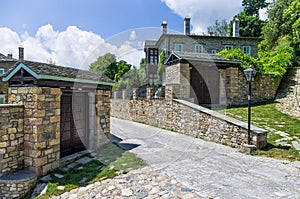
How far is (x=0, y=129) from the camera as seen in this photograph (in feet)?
15.9

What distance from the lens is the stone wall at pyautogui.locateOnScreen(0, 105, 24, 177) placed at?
4.88m

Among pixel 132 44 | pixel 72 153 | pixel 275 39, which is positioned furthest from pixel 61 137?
pixel 275 39

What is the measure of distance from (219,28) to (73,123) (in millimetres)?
38393

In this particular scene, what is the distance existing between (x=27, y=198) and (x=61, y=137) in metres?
1.91

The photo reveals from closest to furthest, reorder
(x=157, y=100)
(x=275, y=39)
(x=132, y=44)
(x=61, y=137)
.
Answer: (x=61, y=137) < (x=132, y=44) < (x=157, y=100) < (x=275, y=39)

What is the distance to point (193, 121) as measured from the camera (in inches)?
Answer: 378

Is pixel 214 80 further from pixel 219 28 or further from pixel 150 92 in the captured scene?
pixel 219 28

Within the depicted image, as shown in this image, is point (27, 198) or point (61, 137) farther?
point (61, 137)

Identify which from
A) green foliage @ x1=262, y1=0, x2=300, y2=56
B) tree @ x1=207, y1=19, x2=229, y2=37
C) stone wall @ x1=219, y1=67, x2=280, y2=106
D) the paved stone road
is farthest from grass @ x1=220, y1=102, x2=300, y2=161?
tree @ x1=207, y1=19, x2=229, y2=37

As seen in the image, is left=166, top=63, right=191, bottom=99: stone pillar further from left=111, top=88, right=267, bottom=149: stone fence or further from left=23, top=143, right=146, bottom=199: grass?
left=23, top=143, right=146, bottom=199: grass

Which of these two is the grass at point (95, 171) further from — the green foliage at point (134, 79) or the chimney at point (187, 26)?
the chimney at point (187, 26)

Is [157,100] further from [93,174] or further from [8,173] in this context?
[8,173]

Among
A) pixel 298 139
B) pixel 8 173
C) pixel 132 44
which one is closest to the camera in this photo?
pixel 8 173

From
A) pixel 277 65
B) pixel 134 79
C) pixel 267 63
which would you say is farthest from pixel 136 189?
pixel 134 79
